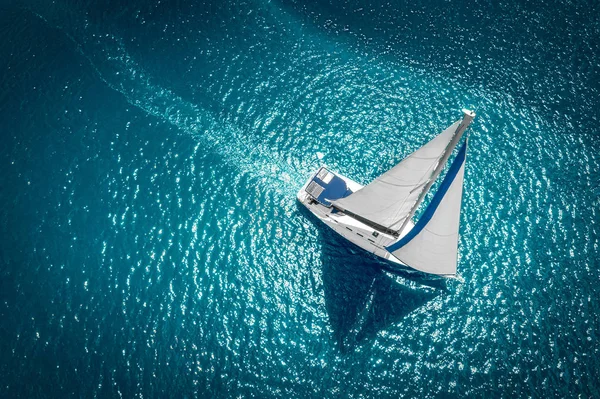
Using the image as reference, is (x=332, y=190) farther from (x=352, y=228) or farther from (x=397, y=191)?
(x=397, y=191)

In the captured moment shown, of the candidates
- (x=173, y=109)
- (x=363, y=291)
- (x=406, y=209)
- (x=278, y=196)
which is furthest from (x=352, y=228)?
(x=173, y=109)

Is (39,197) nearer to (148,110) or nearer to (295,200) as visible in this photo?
(148,110)

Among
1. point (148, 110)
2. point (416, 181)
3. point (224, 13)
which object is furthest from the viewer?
point (224, 13)

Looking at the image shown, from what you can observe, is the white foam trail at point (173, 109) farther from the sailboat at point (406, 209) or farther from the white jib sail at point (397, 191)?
the white jib sail at point (397, 191)

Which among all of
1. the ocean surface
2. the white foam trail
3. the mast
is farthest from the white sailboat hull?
the white foam trail

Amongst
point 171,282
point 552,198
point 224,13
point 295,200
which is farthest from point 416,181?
point 224,13

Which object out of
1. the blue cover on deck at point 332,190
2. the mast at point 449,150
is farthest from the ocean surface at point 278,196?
the mast at point 449,150
